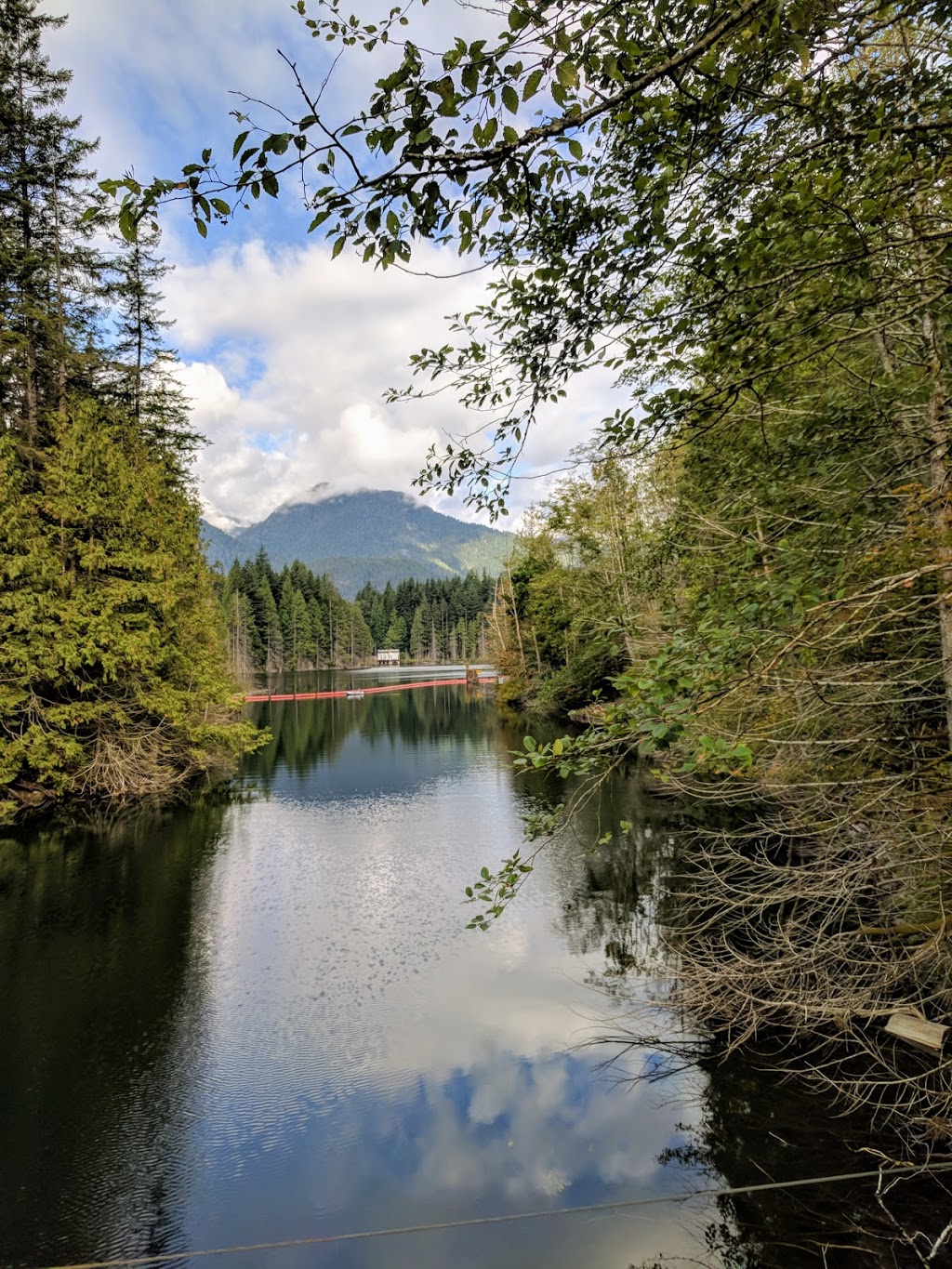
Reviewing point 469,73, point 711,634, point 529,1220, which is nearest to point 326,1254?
point 529,1220

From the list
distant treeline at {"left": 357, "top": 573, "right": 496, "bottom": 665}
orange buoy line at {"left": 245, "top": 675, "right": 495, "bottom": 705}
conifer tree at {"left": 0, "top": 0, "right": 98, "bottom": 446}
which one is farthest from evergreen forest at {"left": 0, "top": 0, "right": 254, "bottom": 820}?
distant treeline at {"left": 357, "top": 573, "right": 496, "bottom": 665}

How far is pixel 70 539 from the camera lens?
716 inches

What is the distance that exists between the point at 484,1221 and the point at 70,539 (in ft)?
59.6

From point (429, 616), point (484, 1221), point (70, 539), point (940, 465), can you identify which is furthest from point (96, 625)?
point (429, 616)

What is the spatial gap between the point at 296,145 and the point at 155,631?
19.1 meters

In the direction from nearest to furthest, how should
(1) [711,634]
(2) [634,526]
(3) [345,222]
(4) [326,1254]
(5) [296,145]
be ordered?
(5) [296,145]
(3) [345,222]
(1) [711,634]
(4) [326,1254]
(2) [634,526]

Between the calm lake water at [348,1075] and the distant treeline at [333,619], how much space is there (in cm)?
4338

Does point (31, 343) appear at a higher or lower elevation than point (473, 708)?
higher

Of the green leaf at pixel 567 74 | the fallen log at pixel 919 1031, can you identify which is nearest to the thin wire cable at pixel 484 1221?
the fallen log at pixel 919 1031

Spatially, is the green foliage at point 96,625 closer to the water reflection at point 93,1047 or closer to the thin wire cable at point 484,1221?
the water reflection at point 93,1047

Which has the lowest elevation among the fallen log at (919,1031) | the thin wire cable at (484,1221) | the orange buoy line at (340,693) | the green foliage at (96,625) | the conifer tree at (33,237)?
the thin wire cable at (484,1221)

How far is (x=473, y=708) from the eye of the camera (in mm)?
47812

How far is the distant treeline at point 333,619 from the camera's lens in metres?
76.9

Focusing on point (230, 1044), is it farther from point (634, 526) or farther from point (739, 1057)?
point (634, 526)
